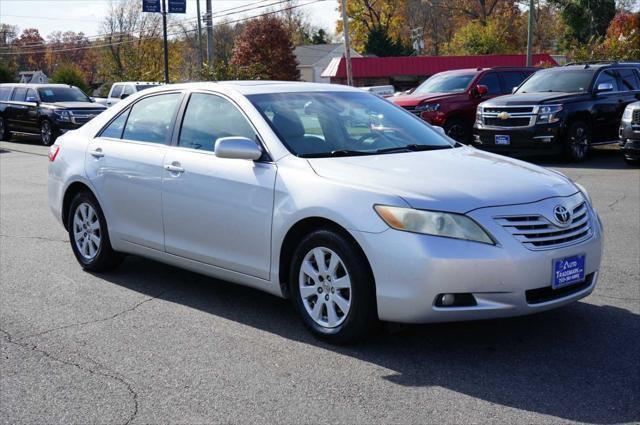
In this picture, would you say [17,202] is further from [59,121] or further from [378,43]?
[378,43]

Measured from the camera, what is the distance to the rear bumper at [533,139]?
15.9m

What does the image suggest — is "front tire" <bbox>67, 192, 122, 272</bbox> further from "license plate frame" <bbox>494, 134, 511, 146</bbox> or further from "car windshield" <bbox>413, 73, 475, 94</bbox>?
"car windshield" <bbox>413, 73, 475, 94</bbox>

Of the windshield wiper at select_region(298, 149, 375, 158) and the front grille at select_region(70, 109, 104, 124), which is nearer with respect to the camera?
the windshield wiper at select_region(298, 149, 375, 158)

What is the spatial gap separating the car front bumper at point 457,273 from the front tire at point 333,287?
10 centimetres

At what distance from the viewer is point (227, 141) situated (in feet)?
18.0

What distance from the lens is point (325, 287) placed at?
514cm

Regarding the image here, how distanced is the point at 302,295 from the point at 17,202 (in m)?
7.70

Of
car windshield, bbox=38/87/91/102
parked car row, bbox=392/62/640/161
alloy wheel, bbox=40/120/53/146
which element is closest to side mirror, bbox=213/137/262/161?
parked car row, bbox=392/62/640/161

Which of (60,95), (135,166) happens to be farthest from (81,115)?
(135,166)

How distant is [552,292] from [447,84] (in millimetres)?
14654

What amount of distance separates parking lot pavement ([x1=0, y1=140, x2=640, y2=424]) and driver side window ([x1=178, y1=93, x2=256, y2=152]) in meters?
1.21

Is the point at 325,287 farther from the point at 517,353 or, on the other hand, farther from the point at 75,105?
the point at 75,105

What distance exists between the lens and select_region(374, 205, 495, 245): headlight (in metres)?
4.68

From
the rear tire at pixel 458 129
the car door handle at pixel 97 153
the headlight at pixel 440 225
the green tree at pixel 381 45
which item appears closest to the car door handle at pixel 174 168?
the car door handle at pixel 97 153
